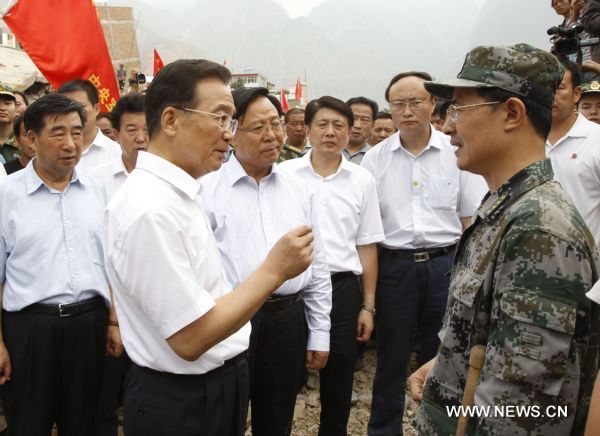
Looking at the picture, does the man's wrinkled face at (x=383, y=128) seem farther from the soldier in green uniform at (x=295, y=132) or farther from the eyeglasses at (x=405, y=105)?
the eyeglasses at (x=405, y=105)

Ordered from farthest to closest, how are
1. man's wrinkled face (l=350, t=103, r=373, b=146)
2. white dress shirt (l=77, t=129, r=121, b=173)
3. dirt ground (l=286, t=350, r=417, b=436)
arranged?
man's wrinkled face (l=350, t=103, r=373, b=146) → white dress shirt (l=77, t=129, r=121, b=173) → dirt ground (l=286, t=350, r=417, b=436)

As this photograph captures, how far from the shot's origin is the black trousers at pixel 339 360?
3082 mm

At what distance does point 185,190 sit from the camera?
Result: 159cm

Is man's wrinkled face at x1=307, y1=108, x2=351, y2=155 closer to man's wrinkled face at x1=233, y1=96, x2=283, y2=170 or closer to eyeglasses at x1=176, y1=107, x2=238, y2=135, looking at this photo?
man's wrinkled face at x1=233, y1=96, x2=283, y2=170

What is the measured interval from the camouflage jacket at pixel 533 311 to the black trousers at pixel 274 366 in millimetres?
1148

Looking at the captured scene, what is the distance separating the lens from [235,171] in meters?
2.65

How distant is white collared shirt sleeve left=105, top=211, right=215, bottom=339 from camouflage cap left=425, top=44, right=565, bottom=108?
1045 mm

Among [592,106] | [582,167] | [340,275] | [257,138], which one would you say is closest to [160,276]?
[257,138]

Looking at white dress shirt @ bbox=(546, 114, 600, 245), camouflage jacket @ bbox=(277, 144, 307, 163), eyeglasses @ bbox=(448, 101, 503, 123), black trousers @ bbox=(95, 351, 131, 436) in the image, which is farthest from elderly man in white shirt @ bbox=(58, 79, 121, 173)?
white dress shirt @ bbox=(546, 114, 600, 245)

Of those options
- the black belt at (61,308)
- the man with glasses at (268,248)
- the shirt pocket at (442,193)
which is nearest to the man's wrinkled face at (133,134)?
the man with glasses at (268,248)

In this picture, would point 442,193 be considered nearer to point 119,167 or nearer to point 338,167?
point 338,167

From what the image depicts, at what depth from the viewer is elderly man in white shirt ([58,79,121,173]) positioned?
4008 millimetres

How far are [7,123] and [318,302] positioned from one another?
3734mm

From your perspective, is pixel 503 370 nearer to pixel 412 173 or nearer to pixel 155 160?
pixel 155 160
